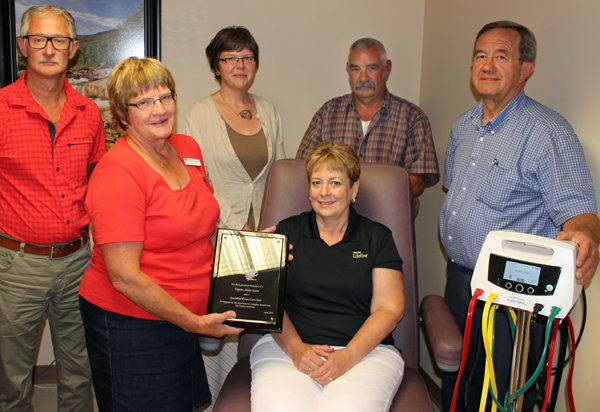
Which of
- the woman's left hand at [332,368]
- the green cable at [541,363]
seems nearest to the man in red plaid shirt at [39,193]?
the woman's left hand at [332,368]

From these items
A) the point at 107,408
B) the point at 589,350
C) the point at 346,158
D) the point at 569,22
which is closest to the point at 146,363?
the point at 107,408

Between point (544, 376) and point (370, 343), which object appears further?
point (370, 343)

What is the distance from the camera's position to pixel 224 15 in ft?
9.12

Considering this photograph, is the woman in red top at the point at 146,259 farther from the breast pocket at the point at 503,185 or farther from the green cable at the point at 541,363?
the breast pocket at the point at 503,185

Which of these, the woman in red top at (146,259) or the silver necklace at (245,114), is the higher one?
the silver necklace at (245,114)

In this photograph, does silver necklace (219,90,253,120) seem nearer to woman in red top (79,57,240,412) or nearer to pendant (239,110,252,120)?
pendant (239,110,252,120)

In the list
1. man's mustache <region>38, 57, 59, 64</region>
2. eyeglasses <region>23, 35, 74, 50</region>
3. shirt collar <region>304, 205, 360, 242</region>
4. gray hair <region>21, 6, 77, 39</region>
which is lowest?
shirt collar <region>304, 205, 360, 242</region>

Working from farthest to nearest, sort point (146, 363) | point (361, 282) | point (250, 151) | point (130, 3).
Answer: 1. point (130, 3)
2. point (250, 151)
3. point (361, 282)
4. point (146, 363)

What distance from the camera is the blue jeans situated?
153cm

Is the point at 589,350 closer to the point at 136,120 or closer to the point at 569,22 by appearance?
the point at 569,22

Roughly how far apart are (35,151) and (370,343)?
4.90ft

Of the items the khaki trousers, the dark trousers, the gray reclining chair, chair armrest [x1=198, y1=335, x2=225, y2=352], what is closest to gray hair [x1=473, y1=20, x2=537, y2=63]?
the gray reclining chair

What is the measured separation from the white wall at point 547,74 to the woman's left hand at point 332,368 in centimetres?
87

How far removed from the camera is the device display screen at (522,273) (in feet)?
4.03
